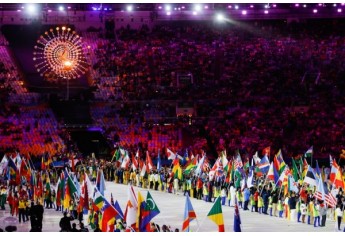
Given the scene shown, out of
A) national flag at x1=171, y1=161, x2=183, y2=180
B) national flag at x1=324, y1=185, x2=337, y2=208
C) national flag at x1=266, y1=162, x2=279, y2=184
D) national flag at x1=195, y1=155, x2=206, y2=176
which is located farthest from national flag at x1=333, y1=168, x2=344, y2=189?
national flag at x1=171, y1=161, x2=183, y2=180

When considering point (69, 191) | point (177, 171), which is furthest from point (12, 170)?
point (69, 191)

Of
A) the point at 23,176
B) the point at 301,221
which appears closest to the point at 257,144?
the point at 23,176

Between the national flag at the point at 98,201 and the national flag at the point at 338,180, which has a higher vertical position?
the national flag at the point at 98,201

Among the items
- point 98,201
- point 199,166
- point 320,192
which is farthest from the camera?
point 199,166

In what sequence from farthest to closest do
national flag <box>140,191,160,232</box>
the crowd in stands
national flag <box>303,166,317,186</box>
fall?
1. the crowd in stands
2. national flag <box>303,166,317,186</box>
3. national flag <box>140,191,160,232</box>

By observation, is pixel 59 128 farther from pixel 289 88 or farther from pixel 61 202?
pixel 61 202

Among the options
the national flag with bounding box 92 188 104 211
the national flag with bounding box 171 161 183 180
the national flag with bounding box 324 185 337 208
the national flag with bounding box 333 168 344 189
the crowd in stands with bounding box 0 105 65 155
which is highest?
the national flag with bounding box 92 188 104 211

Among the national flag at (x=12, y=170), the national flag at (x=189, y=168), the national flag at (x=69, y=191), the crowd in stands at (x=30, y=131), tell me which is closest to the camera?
the national flag at (x=69, y=191)

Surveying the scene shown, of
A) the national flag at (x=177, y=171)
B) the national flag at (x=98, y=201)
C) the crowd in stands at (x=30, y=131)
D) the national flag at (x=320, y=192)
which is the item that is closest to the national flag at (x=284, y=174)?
the national flag at (x=320, y=192)

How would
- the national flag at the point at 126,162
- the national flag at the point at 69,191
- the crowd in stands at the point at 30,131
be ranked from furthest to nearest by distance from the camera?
the crowd in stands at the point at 30,131
the national flag at the point at 126,162
the national flag at the point at 69,191

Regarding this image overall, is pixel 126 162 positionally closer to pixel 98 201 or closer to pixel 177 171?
pixel 177 171

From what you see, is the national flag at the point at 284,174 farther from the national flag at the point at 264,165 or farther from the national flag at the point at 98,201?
the national flag at the point at 98,201

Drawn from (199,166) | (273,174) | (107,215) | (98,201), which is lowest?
(199,166)

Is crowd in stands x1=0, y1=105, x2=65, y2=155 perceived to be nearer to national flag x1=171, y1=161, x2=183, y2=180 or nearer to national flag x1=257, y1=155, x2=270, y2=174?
national flag x1=171, y1=161, x2=183, y2=180
